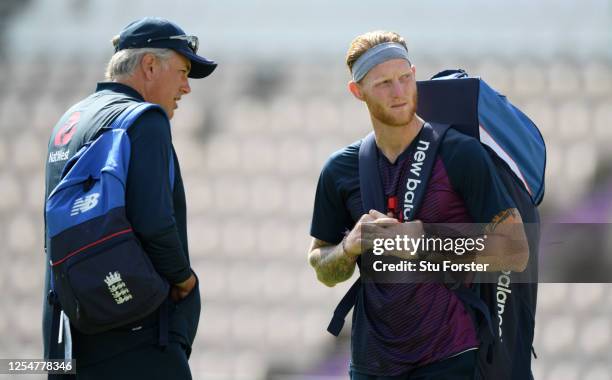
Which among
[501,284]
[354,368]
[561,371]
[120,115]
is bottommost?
[561,371]

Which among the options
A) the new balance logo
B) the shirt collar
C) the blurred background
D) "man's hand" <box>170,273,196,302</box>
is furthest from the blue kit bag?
the blurred background

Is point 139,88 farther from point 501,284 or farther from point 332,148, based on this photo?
point 332,148

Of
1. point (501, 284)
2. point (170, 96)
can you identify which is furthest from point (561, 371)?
point (170, 96)

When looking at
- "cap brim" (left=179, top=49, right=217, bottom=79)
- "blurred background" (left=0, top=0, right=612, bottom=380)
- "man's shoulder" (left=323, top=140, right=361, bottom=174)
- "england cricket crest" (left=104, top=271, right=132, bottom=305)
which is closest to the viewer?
"england cricket crest" (left=104, top=271, right=132, bottom=305)

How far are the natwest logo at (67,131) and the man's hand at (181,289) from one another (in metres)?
0.51

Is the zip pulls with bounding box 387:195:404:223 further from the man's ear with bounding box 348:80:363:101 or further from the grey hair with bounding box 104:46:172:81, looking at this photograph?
the grey hair with bounding box 104:46:172:81

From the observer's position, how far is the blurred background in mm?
5137

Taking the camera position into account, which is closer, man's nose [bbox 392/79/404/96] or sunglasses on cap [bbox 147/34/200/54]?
man's nose [bbox 392/79/404/96]

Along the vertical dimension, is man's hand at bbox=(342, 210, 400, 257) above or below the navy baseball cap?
below

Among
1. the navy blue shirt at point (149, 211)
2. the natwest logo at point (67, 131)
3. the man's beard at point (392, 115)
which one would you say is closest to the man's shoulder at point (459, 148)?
the man's beard at point (392, 115)

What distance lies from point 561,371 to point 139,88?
2782mm

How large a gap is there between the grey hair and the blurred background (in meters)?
2.09

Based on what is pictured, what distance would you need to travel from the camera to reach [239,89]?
17.9 ft

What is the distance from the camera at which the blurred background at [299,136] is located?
5.14 m
